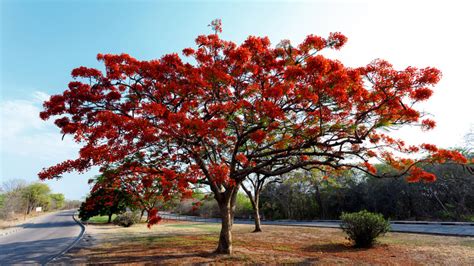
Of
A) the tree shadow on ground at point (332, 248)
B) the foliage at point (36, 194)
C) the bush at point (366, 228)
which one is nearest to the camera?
the tree shadow on ground at point (332, 248)

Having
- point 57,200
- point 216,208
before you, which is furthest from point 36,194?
point 216,208

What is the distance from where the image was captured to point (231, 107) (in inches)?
323

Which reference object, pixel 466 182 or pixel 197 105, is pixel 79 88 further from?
pixel 466 182

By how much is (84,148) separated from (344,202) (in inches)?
918

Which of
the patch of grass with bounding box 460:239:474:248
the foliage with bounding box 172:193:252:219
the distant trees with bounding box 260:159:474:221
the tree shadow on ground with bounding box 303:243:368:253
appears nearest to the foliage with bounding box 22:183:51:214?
the foliage with bounding box 172:193:252:219

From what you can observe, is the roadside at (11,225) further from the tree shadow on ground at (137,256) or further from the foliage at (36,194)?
the foliage at (36,194)

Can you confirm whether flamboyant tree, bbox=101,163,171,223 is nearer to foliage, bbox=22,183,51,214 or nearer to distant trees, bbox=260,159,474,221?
distant trees, bbox=260,159,474,221

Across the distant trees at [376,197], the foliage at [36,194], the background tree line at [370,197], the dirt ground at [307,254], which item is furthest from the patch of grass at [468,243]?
the foliage at [36,194]

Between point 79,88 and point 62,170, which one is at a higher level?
point 79,88

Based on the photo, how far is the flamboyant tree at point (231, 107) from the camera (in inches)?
293

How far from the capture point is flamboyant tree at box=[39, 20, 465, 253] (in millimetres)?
7453

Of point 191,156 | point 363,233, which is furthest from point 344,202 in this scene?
point 191,156

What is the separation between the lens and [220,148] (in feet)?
36.0

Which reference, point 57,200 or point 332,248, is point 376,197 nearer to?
point 332,248
